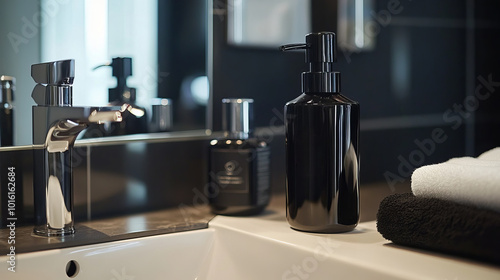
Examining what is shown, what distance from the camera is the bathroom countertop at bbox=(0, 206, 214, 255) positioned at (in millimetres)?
716

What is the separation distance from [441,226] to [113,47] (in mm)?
529

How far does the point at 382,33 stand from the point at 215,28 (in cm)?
44

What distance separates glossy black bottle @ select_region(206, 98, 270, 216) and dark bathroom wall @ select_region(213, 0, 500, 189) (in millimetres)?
123

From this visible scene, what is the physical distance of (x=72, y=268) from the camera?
0.72 metres

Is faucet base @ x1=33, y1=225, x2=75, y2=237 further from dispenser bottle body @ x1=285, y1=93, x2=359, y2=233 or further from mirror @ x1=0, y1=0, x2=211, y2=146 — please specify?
dispenser bottle body @ x1=285, y1=93, x2=359, y2=233

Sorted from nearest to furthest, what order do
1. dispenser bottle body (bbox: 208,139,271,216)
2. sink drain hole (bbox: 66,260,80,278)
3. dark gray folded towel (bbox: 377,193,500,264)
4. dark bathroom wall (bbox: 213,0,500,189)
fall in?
dark gray folded towel (bbox: 377,193,500,264) → sink drain hole (bbox: 66,260,80,278) → dispenser bottle body (bbox: 208,139,271,216) → dark bathroom wall (bbox: 213,0,500,189)

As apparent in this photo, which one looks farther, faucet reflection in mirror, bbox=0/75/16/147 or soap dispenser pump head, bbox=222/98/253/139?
soap dispenser pump head, bbox=222/98/253/139

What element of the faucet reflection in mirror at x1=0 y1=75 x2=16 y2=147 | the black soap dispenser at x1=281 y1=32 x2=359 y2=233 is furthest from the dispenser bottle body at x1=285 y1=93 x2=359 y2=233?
the faucet reflection in mirror at x1=0 y1=75 x2=16 y2=147

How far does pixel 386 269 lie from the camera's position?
60cm

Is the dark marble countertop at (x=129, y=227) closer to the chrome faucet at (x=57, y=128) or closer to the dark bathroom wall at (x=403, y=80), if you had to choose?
the chrome faucet at (x=57, y=128)

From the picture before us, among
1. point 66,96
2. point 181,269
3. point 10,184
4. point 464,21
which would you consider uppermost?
point 464,21

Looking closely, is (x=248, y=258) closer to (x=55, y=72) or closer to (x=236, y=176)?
(x=236, y=176)

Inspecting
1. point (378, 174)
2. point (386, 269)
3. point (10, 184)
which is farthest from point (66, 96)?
point (378, 174)

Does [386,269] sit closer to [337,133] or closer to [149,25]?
[337,133]
